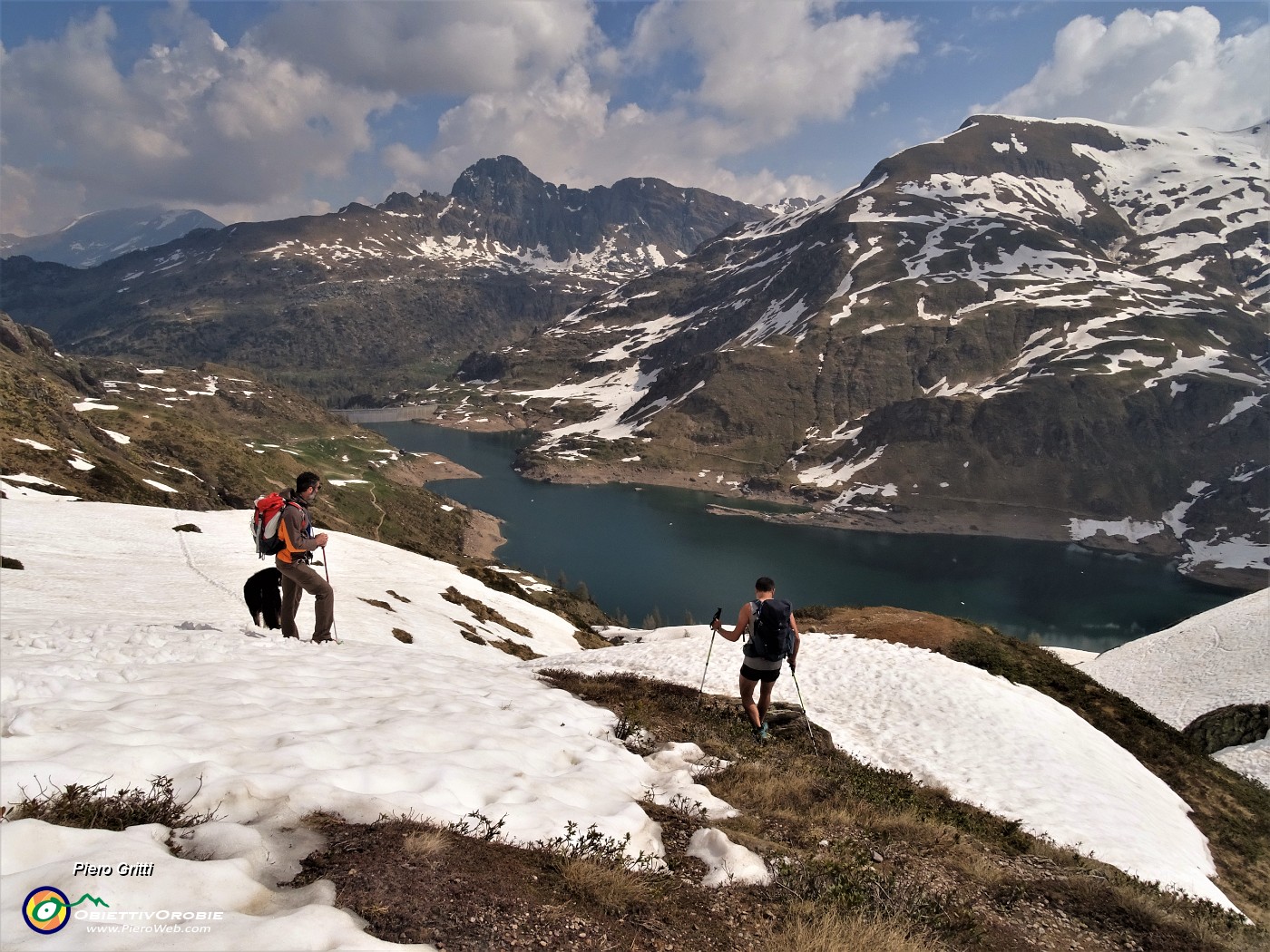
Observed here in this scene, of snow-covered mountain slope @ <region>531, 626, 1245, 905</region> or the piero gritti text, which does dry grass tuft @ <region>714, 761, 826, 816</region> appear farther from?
the piero gritti text

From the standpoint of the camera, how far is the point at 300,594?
1611 centimetres

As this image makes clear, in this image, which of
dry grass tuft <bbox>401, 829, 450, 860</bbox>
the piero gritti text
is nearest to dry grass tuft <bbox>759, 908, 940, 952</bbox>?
dry grass tuft <bbox>401, 829, 450, 860</bbox>

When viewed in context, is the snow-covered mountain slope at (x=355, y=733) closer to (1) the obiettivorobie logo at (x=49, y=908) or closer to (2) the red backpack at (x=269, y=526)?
(1) the obiettivorobie logo at (x=49, y=908)

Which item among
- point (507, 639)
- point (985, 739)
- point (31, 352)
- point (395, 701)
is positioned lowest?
point (507, 639)

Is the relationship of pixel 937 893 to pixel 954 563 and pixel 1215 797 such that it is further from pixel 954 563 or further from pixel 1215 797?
pixel 954 563

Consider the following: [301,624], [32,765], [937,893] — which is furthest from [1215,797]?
[301,624]

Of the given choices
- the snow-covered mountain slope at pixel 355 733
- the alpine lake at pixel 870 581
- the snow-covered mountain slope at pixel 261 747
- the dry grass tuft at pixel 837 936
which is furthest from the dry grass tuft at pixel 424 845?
the alpine lake at pixel 870 581

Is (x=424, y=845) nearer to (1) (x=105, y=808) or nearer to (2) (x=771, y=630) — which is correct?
(1) (x=105, y=808)

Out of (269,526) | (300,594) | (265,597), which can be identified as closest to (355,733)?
(300,594)

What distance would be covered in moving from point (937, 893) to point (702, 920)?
4464 millimetres

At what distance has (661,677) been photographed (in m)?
21.6

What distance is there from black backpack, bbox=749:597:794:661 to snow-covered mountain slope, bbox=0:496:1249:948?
3335 mm

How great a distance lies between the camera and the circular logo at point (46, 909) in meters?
4.42

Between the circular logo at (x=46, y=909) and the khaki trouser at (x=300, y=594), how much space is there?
1172 centimetres
